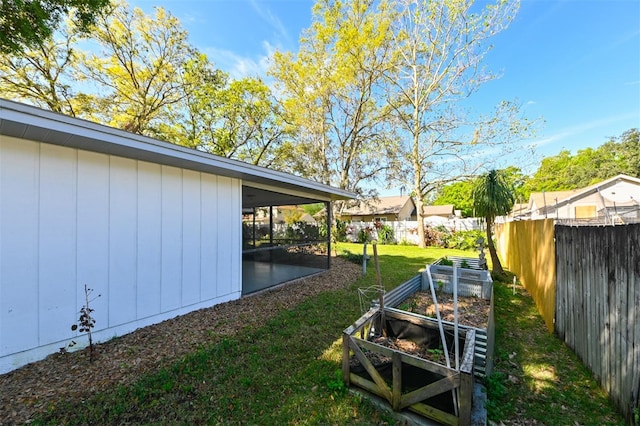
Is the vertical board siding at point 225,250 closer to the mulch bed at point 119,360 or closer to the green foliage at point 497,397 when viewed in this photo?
the mulch bed at point 119,360

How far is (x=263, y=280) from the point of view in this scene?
713 centimetres

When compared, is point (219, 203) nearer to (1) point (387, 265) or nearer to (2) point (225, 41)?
(1) point (387, 265)

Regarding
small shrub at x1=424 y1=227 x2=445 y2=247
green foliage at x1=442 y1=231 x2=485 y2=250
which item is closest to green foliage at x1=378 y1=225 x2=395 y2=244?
small shrub at x1=424 y1=227 x2=445 y2=247

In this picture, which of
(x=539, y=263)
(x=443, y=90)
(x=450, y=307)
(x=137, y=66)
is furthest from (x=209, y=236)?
(x=443, y=90)

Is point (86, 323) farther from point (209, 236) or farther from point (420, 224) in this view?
point (420, 224)

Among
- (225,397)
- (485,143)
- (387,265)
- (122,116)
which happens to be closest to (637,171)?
(485,143)

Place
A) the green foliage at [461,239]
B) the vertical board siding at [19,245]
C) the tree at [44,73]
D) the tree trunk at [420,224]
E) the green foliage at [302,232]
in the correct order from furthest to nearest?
the tree trunk at [420,224]
the green foliage at [461,239]
the green foliage at [302,232]
the tree at [44,73]
the vertical board siding at [19,245]

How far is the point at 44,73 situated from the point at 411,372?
16000 millimetres

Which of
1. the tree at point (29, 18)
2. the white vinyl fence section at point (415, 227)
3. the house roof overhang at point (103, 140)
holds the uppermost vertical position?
the tree at point (29, 18)

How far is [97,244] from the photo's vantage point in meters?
3.39

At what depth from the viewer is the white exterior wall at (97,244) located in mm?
2775

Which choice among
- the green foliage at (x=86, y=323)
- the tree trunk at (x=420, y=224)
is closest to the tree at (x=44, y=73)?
the green foliage at (x=86, y=323)

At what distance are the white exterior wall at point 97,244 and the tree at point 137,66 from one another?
10.8 m

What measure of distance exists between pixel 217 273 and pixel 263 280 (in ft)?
7.62
